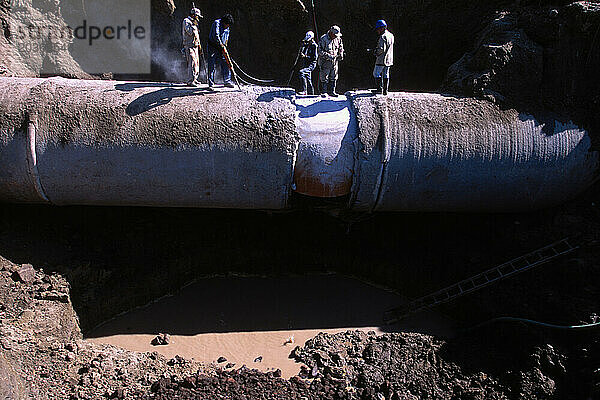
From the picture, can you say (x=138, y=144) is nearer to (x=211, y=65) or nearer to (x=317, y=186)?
(x=211, y=65)

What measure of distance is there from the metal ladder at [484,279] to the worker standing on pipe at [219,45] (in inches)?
147

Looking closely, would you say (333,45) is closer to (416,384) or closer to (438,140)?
(438,140)

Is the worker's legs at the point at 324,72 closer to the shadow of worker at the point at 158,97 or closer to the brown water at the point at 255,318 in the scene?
the shadow of worker at the point at 158,97

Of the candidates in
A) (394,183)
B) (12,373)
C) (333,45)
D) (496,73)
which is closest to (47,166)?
(12,373)

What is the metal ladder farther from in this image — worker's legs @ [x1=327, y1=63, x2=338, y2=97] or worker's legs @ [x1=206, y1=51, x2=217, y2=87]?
worker's legs @ [x1=206, y1=51, x2=217, y2=87]

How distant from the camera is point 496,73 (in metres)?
6.07

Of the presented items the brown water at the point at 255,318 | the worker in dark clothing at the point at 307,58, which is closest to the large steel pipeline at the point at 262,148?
the worker in dark clothing at the point at 307,58

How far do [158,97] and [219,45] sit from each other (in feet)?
3.21

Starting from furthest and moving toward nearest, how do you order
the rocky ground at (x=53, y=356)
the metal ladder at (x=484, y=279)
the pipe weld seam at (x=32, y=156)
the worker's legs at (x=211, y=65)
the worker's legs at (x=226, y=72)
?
the worker's legs at (x=226, y=72)
the worker's legs at (x=211, y=65)
the metal ladder at (x=484, y=279)
the pipe weld seam at (x=32, y=156)
the rocky ground at (x=53, y=356)

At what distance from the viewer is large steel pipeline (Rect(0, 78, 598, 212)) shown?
5.65 metres

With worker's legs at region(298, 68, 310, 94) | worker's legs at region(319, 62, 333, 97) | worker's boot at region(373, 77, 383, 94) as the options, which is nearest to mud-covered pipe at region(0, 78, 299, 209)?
worker's legs at region(298, 68, 310, 94)

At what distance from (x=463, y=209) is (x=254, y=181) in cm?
271

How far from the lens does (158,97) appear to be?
588 centimetres

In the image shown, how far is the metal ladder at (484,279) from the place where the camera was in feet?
19.7
